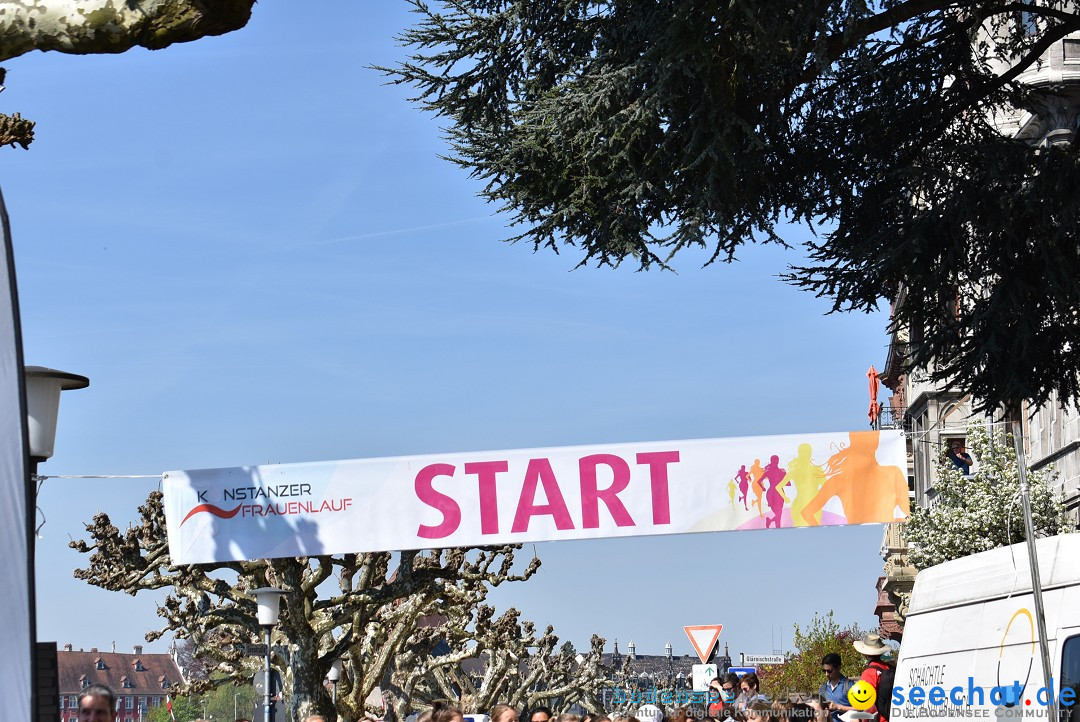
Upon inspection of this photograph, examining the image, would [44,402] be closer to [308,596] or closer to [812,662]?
[308,596]

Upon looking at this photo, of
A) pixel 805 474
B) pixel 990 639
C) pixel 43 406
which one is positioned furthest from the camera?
pixel 805 474

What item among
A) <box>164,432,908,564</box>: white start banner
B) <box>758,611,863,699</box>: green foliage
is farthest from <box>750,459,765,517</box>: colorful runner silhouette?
<box>758,611,863,699</box>: green foliage

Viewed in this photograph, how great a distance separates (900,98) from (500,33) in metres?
3.31

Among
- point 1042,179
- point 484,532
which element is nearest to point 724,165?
point 1042,179

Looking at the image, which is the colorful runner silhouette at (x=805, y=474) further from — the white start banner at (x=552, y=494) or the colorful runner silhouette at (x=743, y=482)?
the colorful runner silhouette at (x=743, y=482)

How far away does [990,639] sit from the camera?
36.0 feet

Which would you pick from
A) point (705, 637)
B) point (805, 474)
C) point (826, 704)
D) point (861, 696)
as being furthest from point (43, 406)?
point (705, 637)

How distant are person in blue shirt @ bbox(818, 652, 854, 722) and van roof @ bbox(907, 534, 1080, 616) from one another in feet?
A: 2.83

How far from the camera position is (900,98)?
12117mm

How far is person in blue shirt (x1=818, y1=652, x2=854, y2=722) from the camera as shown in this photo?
1241 cm

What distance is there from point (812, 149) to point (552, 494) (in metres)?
3.96

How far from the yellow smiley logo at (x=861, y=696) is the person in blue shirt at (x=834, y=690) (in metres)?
0.07

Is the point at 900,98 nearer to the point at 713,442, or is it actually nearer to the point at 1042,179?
the point at 1042,179

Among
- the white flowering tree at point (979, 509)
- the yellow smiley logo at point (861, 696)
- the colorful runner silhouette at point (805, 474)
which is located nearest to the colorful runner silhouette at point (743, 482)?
the colorful runner silhouette at point (805, 474)
